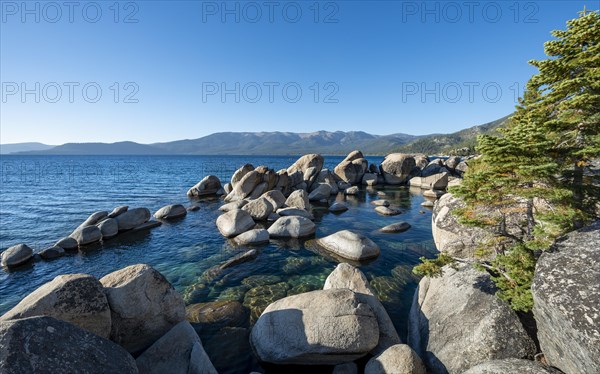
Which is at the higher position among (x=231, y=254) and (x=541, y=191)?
(x=541, y=191)

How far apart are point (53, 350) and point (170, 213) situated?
22.0 m

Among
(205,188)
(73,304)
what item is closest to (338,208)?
(205,188)

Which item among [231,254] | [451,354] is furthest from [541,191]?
[231,254]

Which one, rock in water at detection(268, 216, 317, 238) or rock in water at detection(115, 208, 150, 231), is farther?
rock in water at detection(115, 208, 150, 231)

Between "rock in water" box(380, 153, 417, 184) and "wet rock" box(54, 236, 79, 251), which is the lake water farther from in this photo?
"rock in water" box(380, 153, 417, 184)

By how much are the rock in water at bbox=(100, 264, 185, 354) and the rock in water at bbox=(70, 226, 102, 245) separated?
1241 centimetres

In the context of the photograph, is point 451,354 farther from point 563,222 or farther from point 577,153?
point 577,153

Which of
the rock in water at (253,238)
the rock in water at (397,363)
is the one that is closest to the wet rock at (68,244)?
the rock in water at (253,238)

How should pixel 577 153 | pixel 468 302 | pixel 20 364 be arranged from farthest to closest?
pixel 468 302 → pixel 577 153 → pixel 20 364

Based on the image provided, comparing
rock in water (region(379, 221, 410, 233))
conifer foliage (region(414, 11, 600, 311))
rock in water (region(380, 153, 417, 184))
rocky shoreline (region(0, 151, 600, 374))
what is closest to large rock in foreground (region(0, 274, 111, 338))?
rocky shoreline (region(0, 151, 600, 374))

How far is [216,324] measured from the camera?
31.1 feet

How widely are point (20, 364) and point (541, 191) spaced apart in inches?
418

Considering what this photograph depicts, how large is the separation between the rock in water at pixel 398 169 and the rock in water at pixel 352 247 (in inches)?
1433

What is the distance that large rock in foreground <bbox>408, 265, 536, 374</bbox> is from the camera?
20.6 ft
